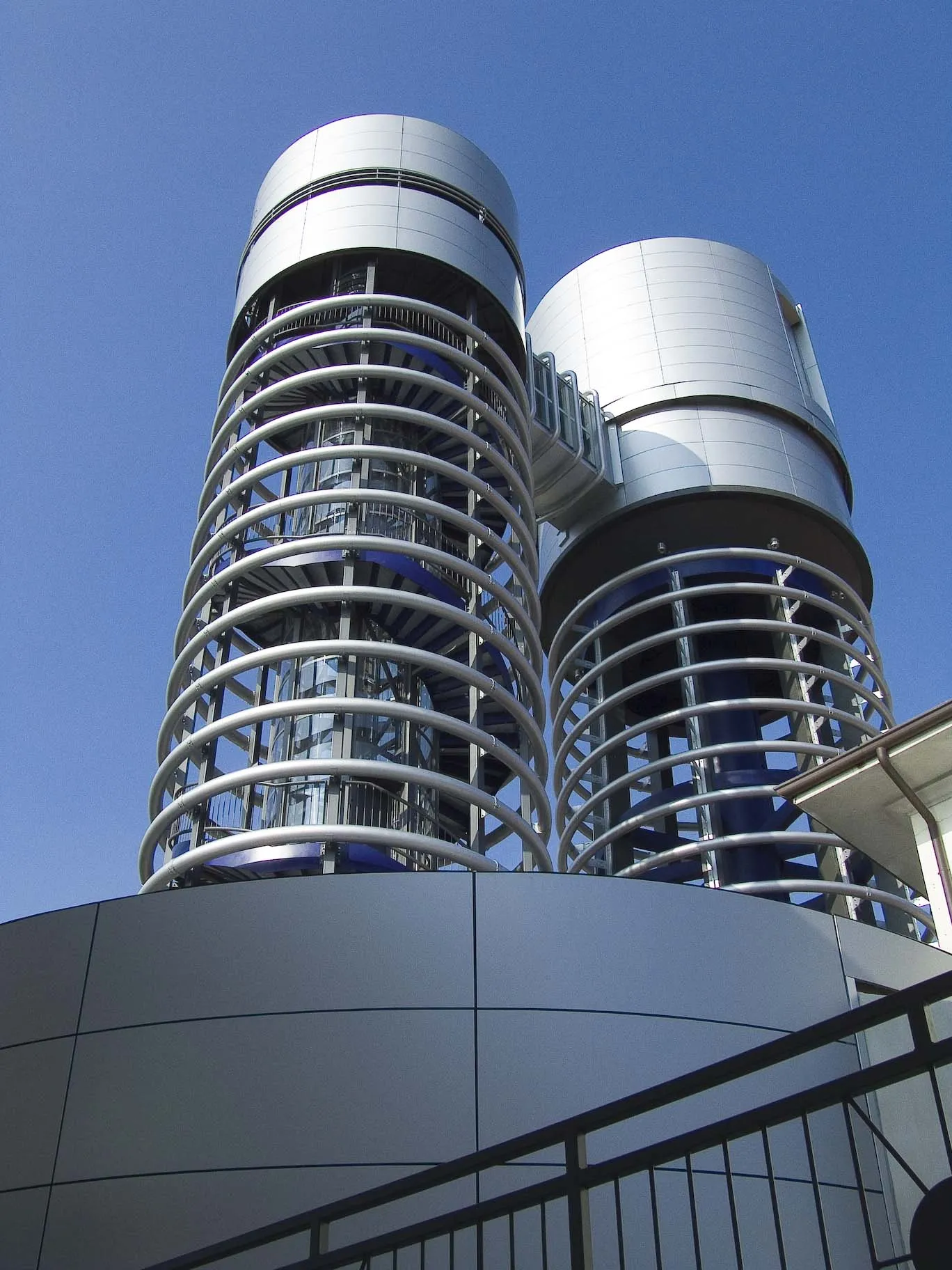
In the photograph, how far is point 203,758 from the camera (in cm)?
2438

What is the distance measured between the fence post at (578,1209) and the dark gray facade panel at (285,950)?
26.2ft

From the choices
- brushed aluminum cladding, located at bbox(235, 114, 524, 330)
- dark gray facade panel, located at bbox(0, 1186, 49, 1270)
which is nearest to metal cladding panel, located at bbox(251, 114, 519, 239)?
brushed aluminum cladding, located at bbox(235, 114, 524, 330)

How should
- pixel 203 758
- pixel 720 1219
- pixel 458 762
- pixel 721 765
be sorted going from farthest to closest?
1. pixel 721 765
2. pixel 458 762
3. pixel 203 758
4. pixel 720 1219

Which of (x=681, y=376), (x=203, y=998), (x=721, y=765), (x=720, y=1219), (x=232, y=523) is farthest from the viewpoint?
(x=681, y=376)

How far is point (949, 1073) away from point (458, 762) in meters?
17.3

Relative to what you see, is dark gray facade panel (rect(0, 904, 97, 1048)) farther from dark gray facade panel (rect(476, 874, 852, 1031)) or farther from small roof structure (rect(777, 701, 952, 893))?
small roof structure (rect(777, 701, 952, 893))

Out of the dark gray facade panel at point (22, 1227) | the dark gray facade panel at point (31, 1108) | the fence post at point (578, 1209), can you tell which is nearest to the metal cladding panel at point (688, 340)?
the dark gray facade panel at point (31, 1108)

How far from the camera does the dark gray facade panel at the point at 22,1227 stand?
13.3 m

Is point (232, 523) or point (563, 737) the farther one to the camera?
point (563, 737)

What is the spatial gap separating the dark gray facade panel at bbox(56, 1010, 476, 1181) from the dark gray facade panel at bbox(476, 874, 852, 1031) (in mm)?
950

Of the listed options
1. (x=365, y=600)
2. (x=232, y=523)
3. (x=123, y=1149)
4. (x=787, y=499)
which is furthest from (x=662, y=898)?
(x=787, y=499)

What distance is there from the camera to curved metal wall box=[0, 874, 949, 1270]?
43.3 feet

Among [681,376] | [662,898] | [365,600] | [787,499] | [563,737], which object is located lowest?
[662,898]

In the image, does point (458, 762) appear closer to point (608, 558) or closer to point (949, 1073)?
point (608, 558)
